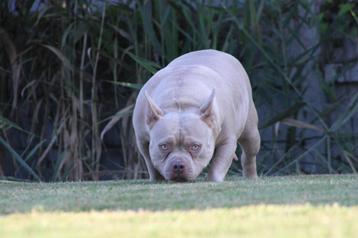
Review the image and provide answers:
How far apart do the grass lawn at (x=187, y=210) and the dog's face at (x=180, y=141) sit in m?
0.31

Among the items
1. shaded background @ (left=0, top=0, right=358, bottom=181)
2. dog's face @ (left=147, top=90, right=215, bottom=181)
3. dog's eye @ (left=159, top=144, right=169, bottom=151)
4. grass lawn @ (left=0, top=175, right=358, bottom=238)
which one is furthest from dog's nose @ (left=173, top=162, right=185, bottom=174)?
shaded background @ (left=0, top=0, right=358, bottom=181)

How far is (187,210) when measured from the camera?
15.8 ft

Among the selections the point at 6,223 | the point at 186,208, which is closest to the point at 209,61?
the point at 186,208

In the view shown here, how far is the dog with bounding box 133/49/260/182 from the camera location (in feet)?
22.4

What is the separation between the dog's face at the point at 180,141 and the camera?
22.2 ft

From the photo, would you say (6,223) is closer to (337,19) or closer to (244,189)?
(244,189)

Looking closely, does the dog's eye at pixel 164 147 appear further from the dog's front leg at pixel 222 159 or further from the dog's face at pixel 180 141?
the dog's front leg at pixel 222 159

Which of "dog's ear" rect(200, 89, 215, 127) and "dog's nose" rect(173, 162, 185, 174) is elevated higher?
"dog's ear" rect(200, 89, 215, 127)

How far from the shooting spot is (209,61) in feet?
25.6

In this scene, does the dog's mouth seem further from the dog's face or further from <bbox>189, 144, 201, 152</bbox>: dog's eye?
<bbox>189, 144, 201, 152</bbox>: dog's eye

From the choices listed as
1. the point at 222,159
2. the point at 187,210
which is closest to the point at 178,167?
the point at 222,159

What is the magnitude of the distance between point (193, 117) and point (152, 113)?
27cm

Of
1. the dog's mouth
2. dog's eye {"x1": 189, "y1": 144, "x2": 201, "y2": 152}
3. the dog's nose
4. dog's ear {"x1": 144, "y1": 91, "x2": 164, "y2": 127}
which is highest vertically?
dog's ear {"x1": 144, "y1": 91, "x2": 164, "y2": 127}

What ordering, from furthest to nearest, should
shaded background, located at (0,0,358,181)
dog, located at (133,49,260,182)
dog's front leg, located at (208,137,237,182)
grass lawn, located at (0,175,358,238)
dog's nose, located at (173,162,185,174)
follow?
shaded background, located at (0,0,358,181) → dog's front leg, located at (208,137,237,182) → dog, located at (133,49,260,182) → dog's nose, located at (173,162,185,174) → grass lawn, located at (0,175,358,238)
